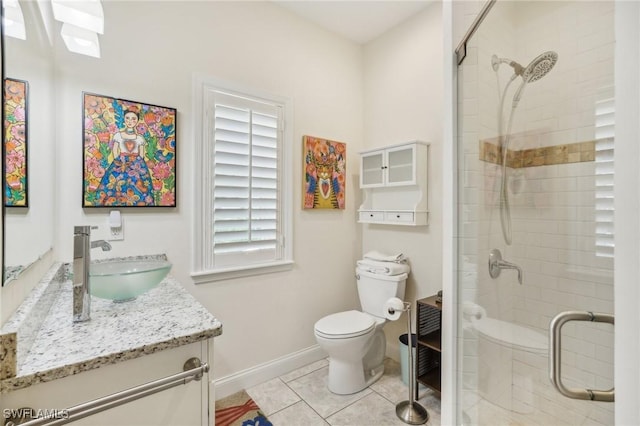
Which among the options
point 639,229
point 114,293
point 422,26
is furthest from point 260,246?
point 422,26

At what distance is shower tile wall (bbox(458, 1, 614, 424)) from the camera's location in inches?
36.4

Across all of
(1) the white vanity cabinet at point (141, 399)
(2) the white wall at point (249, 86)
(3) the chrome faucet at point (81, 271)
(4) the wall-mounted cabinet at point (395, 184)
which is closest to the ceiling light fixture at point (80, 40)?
(2) the white wall at point (249, 86)

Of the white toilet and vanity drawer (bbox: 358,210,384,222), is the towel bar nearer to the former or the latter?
the white toilet

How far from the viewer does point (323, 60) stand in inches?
99.0

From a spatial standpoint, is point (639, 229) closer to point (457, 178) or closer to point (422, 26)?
point (457, 178)

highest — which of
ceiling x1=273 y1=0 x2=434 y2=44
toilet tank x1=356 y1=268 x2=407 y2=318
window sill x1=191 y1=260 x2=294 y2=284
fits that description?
ceiling x1=273 y1=0 x2=434 y2=44

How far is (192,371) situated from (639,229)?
1.18 metres

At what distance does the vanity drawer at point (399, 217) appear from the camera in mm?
2211

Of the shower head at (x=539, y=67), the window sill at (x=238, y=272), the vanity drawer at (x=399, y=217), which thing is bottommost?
the window sill at (x=238, y=272)

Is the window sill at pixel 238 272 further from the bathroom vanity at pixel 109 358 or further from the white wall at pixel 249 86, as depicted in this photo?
the bathroom vanity at pixel 109 358

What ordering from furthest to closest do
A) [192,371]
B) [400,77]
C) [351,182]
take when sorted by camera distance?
[351,182], [400,77], [192,371]

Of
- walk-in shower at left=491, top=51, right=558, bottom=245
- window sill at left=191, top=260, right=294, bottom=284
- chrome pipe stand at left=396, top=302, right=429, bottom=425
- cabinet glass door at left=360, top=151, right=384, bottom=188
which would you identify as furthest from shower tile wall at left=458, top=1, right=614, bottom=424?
window sill at left=191, top=260, right=294, bottom=284

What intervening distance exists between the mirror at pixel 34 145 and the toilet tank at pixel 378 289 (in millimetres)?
1910

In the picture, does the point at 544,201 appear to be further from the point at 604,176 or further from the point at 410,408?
the point at 410,408
